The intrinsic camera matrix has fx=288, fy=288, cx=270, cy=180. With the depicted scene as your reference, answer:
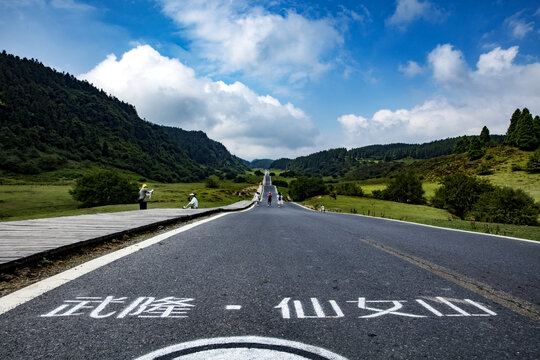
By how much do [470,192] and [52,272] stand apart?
63027 millimetres

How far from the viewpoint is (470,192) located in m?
52.8

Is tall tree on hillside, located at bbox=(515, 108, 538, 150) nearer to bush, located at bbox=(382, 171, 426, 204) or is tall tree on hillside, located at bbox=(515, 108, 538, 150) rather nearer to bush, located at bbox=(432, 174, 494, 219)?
bush, located at bbox=(382, 171, 426, 204)

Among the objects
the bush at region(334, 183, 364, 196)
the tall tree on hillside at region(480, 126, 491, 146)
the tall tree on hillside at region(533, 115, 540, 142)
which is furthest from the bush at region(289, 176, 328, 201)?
the tall tree on hillside at region(533, 115, 540, 142)

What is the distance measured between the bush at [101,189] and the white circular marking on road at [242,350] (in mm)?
62648

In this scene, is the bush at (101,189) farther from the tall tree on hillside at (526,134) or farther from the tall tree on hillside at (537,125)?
the tall tree on hillside at (537,125)

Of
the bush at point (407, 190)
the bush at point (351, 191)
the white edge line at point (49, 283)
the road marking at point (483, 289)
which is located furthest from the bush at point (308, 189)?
the white edge line at point (49, 283)

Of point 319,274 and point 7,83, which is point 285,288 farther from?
point 7,83

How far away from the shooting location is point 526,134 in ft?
317

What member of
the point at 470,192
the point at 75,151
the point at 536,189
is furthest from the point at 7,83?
the point at 536,189

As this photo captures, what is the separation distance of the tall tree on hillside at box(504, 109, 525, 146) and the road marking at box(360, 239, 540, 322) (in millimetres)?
130366

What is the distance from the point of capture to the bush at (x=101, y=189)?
55.9 metres

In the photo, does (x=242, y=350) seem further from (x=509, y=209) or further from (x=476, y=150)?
(x=476, y=150)

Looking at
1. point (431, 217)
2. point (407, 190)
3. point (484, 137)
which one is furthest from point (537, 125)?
point (431, 217)

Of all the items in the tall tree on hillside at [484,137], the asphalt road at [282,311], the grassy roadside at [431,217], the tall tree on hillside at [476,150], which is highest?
the tall tree on hillside at [484,137]
